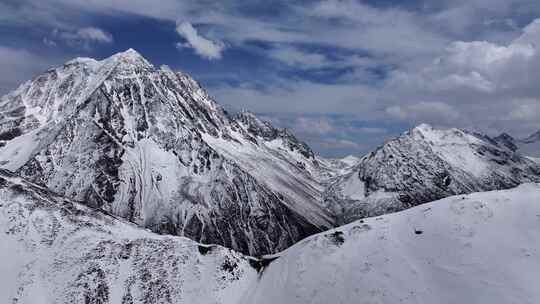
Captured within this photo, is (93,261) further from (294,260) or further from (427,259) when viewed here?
(427,259)

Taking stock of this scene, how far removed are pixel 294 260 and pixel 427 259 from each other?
32467 millimetres

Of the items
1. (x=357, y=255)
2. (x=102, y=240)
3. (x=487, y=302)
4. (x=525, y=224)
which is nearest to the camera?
(x=487, y=302)

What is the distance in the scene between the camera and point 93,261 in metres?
115

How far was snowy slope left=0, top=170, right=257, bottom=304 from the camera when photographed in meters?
109

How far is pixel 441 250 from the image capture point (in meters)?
105

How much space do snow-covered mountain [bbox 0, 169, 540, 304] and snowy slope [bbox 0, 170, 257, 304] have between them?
252 millimetres

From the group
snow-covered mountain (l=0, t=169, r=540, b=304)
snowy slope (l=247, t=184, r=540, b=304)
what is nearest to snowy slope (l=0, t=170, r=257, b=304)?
snow-covered mountain (l=0, t=169, r=540, b=304)

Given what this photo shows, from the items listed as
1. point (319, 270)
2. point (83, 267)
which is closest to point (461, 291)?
point (319, 270)

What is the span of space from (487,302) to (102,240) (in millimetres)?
89506

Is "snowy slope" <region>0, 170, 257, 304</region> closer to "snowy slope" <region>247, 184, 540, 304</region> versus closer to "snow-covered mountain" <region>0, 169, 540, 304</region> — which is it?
"snow-covered mountain" <region>0, 169, 540, 304</region>

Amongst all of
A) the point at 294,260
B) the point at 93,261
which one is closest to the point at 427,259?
the point at 294,260

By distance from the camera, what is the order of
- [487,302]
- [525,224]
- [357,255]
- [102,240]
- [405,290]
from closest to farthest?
[487,302] → [405,290] → [525,224] → [357,255] → [102,240]

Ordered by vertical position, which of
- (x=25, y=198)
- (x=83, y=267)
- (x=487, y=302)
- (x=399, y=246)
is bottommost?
(x=487, y=302)

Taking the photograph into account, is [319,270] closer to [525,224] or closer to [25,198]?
[525,224]
